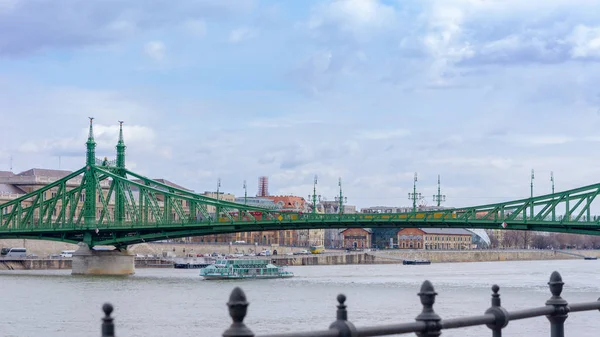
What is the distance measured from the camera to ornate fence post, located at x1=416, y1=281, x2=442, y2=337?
23.6 ft

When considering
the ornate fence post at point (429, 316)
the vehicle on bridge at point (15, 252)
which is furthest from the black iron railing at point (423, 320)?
the vehicle on bridge at point (15, 252)

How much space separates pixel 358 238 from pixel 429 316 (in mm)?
181268

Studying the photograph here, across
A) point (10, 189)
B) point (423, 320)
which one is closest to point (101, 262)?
point (10, 189)

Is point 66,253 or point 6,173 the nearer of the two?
point 66,253

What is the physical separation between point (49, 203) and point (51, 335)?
193 feet

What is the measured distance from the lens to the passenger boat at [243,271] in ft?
253

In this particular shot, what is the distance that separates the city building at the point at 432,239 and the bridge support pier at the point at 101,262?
10268 cm

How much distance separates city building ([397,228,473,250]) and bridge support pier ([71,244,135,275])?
4043 inches

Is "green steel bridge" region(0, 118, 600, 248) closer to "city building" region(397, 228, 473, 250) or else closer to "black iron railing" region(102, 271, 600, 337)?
"black iron railing" region(102, 271, 600, 337)

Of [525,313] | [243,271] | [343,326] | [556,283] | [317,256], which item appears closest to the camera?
[343,326]

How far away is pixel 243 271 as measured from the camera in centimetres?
8000

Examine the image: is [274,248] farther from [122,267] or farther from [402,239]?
[122,267]

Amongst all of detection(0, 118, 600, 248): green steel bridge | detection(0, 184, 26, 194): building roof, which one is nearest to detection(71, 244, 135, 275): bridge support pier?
detection(0, 118, 600, 248): green steel bridge

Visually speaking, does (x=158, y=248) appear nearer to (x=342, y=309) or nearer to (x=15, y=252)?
(x=15, y=252)
